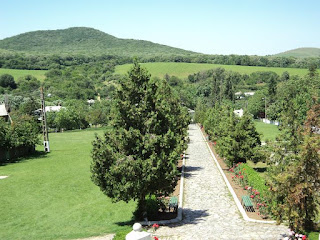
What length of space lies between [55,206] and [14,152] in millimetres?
23392

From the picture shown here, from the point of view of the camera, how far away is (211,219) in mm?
15930

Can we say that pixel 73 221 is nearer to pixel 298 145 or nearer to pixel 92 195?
pixel 92 195

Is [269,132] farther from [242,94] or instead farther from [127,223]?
[242,94]

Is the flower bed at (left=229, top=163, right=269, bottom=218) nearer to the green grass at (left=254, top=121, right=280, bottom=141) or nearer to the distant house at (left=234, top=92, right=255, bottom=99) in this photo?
the green grass at (left=254, top=121, right=280, bottom=141)

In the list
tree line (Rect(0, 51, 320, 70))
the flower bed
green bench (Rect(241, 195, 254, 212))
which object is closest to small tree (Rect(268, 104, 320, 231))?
the flower bed

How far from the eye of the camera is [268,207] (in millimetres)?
15633

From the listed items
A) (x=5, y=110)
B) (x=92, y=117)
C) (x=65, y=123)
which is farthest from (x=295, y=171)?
(x=92, y=117)

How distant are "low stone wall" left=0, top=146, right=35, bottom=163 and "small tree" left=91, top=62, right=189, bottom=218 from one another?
28.4 meters

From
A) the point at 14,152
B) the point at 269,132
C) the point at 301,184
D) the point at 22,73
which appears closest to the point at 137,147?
the point at 301,184

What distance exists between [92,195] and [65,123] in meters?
62.4

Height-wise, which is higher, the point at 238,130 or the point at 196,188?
the point at 238,130

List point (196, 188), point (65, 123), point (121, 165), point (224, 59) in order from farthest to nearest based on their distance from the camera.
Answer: point (224, 59), point (65, 123), point (196, 188), point (121, 165)

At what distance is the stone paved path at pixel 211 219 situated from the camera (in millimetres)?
13695

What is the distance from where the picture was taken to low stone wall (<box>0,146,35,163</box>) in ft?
129
